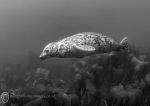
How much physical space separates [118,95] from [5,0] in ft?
141

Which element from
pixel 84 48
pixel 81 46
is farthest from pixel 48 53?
pixel 84 48

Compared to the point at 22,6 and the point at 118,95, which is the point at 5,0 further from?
the point at 118,95

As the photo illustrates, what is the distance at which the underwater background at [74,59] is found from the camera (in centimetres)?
467

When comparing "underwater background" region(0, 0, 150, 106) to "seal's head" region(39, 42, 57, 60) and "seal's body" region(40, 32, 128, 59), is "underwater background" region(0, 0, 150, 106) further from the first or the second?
"seal's head" region(39, 42, 57, 60)

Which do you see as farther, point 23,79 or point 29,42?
point 29,42

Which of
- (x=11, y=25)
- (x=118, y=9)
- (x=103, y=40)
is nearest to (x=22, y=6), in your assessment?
(x=11, y=25)

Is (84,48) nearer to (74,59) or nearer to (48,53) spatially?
(48,53)

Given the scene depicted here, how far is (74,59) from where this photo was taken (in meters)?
10.7

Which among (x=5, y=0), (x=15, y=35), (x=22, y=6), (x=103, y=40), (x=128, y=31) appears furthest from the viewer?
(x=5, y=0)

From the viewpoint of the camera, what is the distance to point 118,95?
14.5ft

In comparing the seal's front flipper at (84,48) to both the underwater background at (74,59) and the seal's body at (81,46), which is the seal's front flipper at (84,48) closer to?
the seal's body at (81,46)

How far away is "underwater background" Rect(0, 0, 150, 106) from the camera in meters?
4.67

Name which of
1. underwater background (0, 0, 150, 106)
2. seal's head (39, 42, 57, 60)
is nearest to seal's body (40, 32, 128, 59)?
seal's head (39, 42, 57, 60)

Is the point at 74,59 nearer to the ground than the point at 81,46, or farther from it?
nearer to the ground
